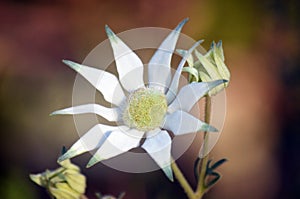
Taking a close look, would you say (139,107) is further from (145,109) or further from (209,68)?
(209,68)

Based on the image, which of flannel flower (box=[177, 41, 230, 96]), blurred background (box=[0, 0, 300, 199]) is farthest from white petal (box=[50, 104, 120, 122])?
blurred background (box=[0, 0, 300, 199])

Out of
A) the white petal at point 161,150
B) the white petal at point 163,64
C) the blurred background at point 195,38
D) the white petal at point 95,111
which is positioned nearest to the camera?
the white petal at point 161,150

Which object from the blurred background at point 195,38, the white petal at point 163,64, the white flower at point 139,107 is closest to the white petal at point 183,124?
the white flower at point 139,107

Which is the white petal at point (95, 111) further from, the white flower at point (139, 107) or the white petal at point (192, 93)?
the white petal at point (192, 93)

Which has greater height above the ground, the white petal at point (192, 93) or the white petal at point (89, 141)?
the white petal at point (89, 141)

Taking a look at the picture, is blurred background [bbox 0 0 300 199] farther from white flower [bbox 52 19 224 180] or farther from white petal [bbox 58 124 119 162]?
white petal [bbox 58 124 119 162]

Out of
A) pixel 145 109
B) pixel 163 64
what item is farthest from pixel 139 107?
pixel 163 64

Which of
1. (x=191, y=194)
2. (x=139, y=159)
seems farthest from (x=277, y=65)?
(x=191, y=194)
